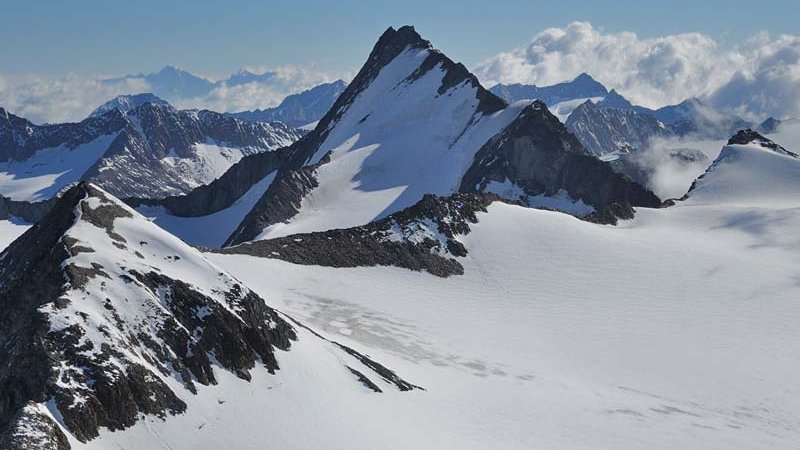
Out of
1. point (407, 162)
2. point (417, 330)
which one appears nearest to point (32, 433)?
point (417, 330)

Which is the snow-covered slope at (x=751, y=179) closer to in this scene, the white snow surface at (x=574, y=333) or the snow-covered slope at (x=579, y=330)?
the white snow surface at (x=574, y=333)

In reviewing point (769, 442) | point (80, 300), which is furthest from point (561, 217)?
point (80, 300)

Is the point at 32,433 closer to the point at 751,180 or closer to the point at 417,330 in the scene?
the point at 417,330

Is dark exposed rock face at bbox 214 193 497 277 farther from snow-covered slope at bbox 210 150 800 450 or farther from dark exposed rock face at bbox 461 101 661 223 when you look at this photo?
dark exposed rock face at bbox 461 101 661 223

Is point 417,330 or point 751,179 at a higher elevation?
point 751,179

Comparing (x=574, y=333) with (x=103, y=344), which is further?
(x=574, y=333)

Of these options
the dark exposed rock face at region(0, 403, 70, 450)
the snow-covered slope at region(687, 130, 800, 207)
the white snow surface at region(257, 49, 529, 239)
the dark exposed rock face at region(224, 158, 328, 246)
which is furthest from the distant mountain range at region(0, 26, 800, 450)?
the dark exposed rock face at region(224, 158, 328, 246)
